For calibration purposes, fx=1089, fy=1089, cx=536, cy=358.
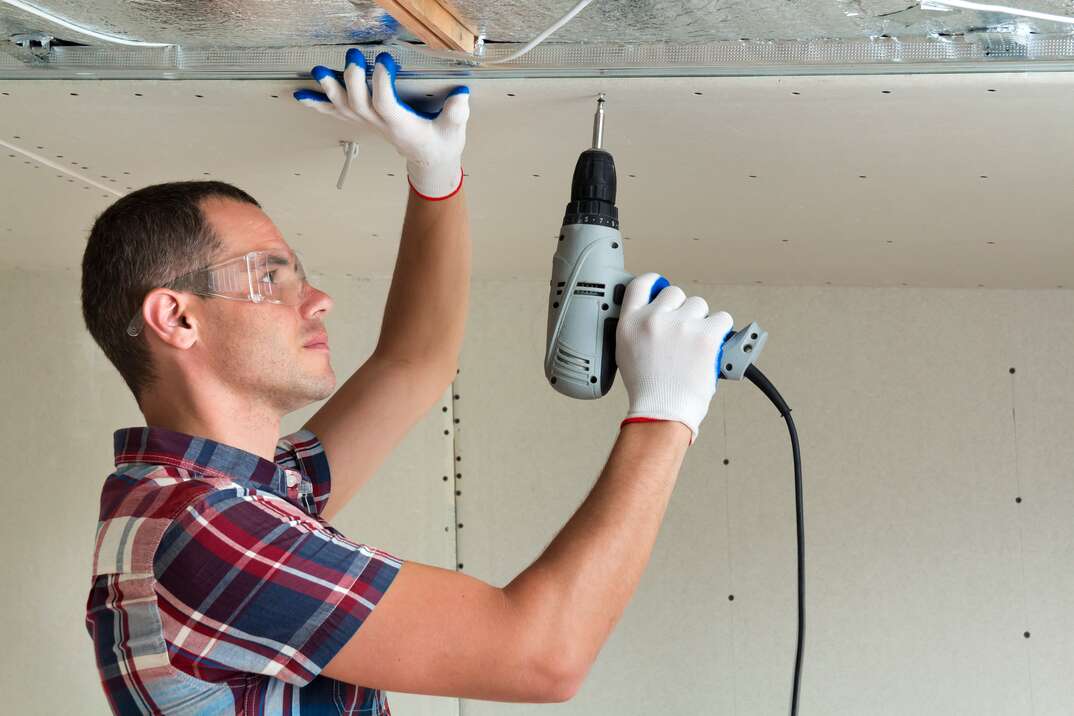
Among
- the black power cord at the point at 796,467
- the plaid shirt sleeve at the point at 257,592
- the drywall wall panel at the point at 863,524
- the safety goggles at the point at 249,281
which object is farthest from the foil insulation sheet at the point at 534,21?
the drywall wall panel at the point at 863,524

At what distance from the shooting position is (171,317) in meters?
1.11

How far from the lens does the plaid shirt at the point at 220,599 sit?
912mm

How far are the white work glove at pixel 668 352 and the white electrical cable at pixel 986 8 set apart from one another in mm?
337

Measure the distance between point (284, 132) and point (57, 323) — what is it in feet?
4.09

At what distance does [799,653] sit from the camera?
4.08ft

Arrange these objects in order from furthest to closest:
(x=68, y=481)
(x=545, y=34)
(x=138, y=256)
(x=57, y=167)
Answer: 1. (x=68, y=481)
2. (x=57, y=167)
3. (x=138, y=256)
4. (x=545, y=34)

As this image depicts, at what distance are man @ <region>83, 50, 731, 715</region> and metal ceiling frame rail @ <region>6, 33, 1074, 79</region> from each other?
5 cm

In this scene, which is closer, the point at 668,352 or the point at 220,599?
the point at 220,599

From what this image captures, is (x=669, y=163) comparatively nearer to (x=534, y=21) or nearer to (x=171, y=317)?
(x=534, y=21)

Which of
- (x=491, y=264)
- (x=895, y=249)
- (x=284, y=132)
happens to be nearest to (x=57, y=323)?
(x=491, y=264)

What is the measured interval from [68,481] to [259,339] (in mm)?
1373

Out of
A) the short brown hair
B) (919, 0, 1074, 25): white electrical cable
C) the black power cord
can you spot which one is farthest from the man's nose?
(919, 0, 1074, 25): white electrical cable

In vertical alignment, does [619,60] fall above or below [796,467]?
above

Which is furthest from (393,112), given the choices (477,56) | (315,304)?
(315,304)
